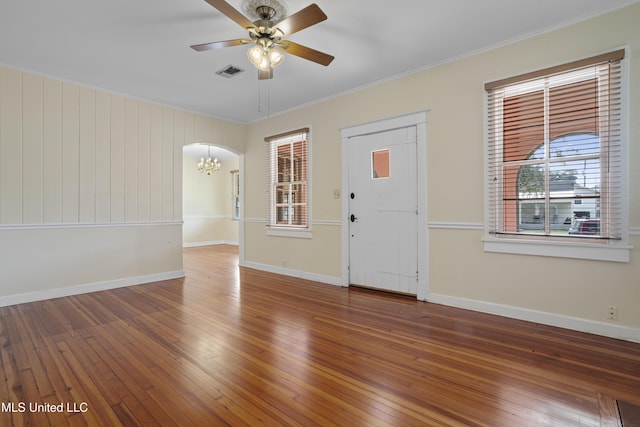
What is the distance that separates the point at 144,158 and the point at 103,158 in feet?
1.77

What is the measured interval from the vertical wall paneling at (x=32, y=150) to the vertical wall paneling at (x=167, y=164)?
1.48 meters

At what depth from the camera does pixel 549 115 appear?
9.75ft

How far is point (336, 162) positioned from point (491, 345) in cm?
305

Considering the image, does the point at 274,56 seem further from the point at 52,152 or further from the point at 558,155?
the point at 52,152

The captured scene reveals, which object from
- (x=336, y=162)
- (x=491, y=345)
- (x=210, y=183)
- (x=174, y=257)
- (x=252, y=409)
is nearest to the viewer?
(x=252, y=409)

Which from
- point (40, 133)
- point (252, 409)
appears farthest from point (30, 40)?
point (252, 409)

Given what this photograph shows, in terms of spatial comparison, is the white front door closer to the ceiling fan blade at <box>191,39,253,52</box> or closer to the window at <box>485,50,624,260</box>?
the window at <box>485,50,624,260</box>

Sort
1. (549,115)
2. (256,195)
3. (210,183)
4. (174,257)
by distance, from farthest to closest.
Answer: (210,183), (256,195), (174,257), (549,115)

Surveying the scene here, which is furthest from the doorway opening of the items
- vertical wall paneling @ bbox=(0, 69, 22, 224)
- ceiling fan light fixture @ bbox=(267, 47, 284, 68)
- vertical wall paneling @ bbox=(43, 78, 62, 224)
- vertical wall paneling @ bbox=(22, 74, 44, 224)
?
ceiling fan light fixture @ bbox=(267, 47, 284, 68)

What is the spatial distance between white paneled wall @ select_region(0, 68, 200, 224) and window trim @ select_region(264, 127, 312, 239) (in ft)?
4.75

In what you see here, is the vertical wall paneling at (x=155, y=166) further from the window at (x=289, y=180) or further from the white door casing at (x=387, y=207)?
the white door casing at (x=387, y=207)

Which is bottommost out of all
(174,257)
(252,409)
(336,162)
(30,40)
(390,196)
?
(252,409)

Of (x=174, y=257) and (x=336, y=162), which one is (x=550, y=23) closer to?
(x=336, y=162)

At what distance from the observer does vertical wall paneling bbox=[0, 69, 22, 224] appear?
11.9ft
